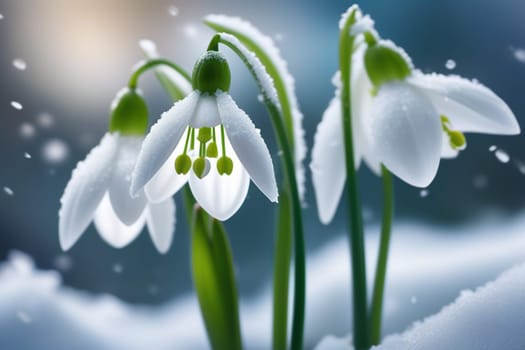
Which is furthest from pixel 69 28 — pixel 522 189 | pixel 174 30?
pixel 522 189

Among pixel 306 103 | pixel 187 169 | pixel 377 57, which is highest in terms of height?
pixel 306 103

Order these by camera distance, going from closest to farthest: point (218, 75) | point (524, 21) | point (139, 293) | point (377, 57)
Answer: point (218, 75), point (377, 57), point (524, 21), point (139, 293)

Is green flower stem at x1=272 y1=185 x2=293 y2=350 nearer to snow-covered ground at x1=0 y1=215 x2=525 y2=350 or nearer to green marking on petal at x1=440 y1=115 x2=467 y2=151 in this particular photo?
green marking on petal at x1=440 y1=115 x2=467 y2=151

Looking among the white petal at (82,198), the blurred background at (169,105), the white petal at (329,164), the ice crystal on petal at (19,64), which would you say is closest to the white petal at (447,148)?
the white petal at (329,164)

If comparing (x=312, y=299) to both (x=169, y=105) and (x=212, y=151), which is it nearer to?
(x=169, y=105)

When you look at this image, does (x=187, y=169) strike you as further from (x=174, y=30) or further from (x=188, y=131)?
(x=174, y=30)

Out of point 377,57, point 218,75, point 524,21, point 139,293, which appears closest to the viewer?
point 218,75

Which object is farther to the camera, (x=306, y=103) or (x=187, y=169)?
(x=306, y=103)

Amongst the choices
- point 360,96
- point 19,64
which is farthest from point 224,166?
point 19,64
